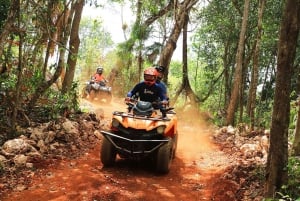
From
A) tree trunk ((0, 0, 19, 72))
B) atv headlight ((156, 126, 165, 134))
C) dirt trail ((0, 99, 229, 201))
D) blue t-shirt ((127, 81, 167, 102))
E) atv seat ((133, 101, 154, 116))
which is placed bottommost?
dirt trail ((0, 99, 229, 201))

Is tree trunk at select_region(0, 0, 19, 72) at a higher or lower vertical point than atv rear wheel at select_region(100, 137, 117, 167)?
higher

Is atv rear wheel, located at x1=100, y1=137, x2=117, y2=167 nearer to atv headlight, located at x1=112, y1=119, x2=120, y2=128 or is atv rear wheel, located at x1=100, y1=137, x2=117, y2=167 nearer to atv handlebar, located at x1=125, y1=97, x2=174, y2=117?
atv headlight, located at x1=112, y1=119, x2=120, y2=128

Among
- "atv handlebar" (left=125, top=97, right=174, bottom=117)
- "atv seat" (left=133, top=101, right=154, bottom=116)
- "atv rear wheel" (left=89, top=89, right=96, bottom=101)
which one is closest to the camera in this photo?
"atv seat" (left=133, top=101, right=154, bottom=116)

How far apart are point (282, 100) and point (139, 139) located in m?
3.05

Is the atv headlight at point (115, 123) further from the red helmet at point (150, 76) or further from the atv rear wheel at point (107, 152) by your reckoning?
the red helmet at point (150, 76)

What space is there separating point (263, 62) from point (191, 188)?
13918mm

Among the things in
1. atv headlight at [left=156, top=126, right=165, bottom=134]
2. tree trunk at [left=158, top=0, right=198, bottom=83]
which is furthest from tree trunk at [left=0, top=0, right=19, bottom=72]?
tree trunk at [left=158, top=0, right=198, bottom=83]

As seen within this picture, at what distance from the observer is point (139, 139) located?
730 centimetres

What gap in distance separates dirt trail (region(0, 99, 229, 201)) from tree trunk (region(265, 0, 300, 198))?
1307 millimetres

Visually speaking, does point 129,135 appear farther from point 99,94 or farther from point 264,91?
point 264,91

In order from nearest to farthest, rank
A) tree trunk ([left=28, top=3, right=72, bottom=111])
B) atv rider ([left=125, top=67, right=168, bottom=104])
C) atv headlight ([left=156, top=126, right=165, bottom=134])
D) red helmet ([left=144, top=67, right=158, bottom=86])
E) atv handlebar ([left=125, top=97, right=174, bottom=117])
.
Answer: atv headlight ([left=156, top=126, right=165, bottom=134]) → atv handlebar ([left=125, top=97, right=174, bottom=117]) → red helmet ([left=144, top=67, right=158, bottom=86]) → atv rider ([left=125, top=67, right=168, bottom=104]) → tree trunk ([left=28, top=3, right=72, bottom=111])

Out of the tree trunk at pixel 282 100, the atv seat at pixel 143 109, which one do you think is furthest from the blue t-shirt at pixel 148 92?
the tree trunk at pixel 282 100

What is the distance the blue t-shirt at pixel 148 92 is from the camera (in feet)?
27.7

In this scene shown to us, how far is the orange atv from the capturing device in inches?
286
